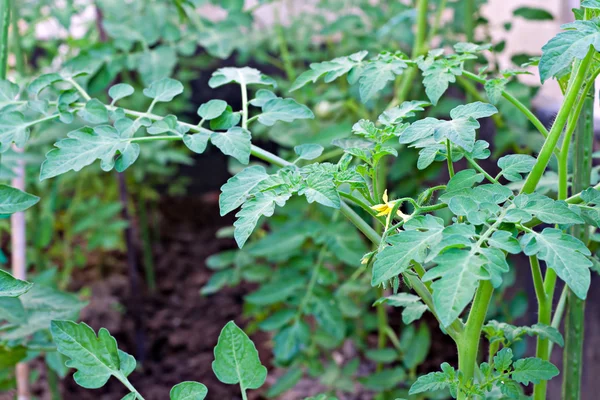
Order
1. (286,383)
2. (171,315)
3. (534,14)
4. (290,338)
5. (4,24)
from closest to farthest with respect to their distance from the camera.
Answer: (4,24)
(290,338)
(286,383)
(534,14)
(171,315)

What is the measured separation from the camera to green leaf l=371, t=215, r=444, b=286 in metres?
0.46

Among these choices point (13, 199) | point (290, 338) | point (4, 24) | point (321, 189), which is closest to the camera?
point (321, 189)

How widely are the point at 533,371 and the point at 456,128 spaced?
24 centimetres

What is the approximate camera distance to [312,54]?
1801 millimetres


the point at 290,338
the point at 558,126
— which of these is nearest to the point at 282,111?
the point at 558,126

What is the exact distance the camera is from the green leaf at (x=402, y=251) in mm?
465

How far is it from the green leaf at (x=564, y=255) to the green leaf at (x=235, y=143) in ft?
0.89

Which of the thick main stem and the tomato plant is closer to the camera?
the tomato plant

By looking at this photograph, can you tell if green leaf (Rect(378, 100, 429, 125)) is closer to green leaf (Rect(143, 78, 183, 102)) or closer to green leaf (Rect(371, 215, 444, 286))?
green leaf (Rect(371, 215, 444, 286))

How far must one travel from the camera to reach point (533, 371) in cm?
56

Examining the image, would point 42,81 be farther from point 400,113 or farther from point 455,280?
point 455,280

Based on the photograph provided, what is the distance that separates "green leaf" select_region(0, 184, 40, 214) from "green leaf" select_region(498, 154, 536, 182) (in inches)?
19.0

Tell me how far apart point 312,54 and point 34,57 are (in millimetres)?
1299

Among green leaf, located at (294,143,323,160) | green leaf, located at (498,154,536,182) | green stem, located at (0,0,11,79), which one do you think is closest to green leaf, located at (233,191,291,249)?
green leaf, located at (294,143,323,160)
